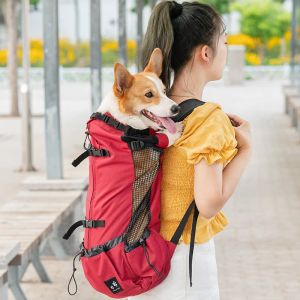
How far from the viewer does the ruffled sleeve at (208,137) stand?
8.07ft

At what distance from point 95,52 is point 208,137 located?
8338 millimetres

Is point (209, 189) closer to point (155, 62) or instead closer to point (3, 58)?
point (155, 62)

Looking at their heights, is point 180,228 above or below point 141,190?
below

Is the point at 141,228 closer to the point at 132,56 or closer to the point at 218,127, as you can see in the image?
the point at 218,127

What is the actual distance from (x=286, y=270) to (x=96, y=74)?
489cm

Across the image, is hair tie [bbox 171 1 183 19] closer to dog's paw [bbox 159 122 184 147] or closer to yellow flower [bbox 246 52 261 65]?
dog's paw [bbox 159 122 184 147]

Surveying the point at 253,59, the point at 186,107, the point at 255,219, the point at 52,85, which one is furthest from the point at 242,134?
the point at 253,59

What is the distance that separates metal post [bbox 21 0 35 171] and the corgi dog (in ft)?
27.4

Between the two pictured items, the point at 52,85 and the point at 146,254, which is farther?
the point at 52,85

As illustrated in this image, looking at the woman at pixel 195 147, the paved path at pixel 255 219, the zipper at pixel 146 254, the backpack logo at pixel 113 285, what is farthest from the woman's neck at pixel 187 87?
the paved path at pixel 255 219

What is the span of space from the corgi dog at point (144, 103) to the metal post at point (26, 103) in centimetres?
837

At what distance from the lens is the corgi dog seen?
2537mm

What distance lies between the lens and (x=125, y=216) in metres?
2.51

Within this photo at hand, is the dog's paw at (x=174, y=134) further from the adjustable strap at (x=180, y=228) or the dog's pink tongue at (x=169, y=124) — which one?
the adjustable strap at (x=180, y=228)
